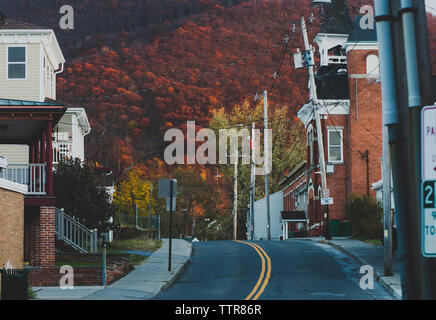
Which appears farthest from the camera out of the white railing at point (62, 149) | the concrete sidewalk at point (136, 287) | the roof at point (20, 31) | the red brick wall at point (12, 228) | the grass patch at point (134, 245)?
the white railing at point (62, 149)

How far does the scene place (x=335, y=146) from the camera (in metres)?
50.0

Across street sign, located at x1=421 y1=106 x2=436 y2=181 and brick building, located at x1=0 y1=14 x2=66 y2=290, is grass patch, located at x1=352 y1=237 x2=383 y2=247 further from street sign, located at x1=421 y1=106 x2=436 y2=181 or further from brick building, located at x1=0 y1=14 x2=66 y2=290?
street sign, located at x1=421 y1=106 x2=436 y2=181

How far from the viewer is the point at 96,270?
2272cm

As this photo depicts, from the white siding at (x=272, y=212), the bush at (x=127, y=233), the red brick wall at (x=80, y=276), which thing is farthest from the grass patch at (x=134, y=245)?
the white siding at (x=272, y=212)

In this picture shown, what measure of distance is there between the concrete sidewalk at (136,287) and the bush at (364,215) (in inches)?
554

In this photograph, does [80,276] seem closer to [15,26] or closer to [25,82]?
[25,82]

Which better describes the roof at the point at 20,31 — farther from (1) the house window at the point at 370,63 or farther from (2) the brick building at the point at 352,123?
(1) the house window at the point at 370,63

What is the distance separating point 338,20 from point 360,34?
4.41m

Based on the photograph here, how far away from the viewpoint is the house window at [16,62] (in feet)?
122

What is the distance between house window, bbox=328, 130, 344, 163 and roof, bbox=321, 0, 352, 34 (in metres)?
8.45

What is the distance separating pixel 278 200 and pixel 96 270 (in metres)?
50.2

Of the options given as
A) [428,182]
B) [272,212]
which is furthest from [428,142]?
[272,212]
